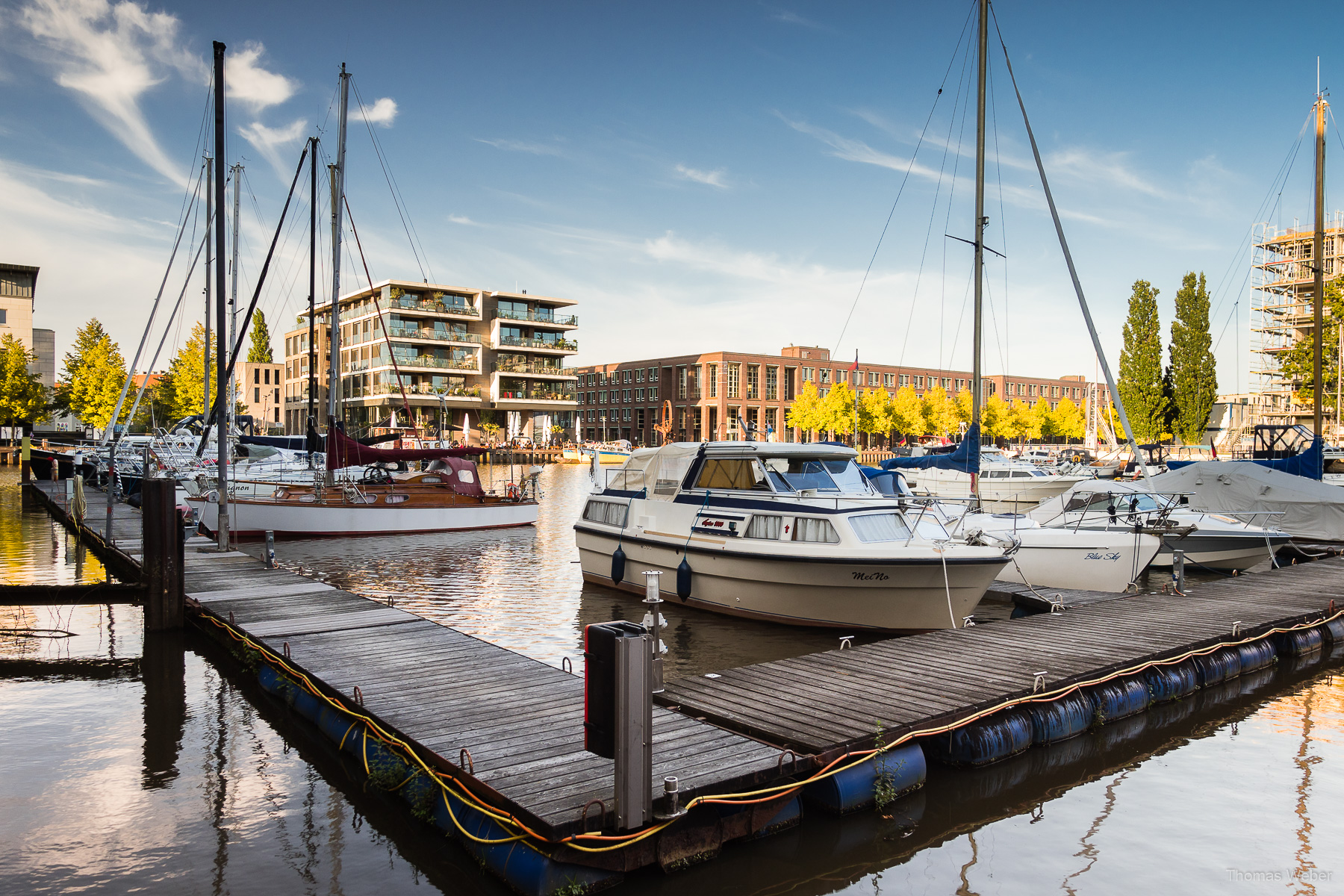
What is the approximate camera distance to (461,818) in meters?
6.98

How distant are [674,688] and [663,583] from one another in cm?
805

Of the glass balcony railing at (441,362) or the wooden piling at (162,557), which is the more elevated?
the glass balcony railing at (441,362)

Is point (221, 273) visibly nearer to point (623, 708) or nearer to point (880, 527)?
point (880, 527)

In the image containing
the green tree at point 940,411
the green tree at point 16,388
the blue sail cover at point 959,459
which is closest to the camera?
the blue sail cover at point 959,459

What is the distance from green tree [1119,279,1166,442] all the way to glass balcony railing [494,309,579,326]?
49.4 metres

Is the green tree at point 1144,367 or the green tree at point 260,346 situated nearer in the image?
the green tree at point 1144,367

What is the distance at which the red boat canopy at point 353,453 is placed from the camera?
94.6ft

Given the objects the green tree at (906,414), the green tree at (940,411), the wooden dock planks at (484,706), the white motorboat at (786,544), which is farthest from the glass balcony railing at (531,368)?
the wooden dock planks at (484,706)

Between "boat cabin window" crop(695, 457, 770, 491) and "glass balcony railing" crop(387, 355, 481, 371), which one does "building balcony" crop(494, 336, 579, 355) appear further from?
"boat cabin window" crop(695, 457, 770, 491)

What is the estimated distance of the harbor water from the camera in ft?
22.4

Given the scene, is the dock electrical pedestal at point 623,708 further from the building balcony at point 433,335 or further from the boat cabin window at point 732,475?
the building balcony at point 433,335

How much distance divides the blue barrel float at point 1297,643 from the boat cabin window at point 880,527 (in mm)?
5964

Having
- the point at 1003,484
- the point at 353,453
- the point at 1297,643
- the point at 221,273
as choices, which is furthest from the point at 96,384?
the point at 1297,643

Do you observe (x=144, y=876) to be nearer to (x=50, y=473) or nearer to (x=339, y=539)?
(x=339, y=539)
